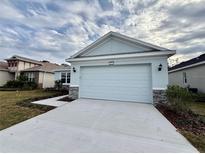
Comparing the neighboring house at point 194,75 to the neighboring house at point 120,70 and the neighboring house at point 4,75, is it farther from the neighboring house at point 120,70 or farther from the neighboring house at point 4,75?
the neighboring house at point 4,75

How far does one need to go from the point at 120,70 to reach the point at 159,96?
3088 millimetres

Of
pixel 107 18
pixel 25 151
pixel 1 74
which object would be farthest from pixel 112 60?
pixel 1 74

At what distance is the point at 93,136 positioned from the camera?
3.60 m

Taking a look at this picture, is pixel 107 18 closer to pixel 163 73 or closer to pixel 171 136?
pixel 163 73

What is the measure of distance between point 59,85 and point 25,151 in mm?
14475

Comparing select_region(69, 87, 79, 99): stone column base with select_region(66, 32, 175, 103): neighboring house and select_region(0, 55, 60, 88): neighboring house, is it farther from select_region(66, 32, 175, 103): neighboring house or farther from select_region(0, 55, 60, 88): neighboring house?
select_region(0, 55, 60, 88): neighboring house

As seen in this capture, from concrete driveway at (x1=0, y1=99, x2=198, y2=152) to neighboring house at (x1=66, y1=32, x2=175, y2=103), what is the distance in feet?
11.0

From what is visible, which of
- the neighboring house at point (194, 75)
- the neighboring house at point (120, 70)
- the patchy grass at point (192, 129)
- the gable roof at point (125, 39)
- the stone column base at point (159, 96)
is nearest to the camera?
the patchy grass at point (192, 129)

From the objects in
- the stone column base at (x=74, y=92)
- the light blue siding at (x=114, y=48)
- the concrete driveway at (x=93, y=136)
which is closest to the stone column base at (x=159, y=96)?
the concrete driveway at (x=93, y=136)

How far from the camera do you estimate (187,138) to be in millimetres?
3688

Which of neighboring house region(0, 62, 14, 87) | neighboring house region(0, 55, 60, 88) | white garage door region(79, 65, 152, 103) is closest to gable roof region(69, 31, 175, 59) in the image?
white garage door region(79, 65, 152, 103)

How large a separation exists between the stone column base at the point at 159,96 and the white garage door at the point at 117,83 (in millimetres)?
343

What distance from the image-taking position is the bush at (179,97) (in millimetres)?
6218

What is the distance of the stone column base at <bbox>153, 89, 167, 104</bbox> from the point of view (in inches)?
299
